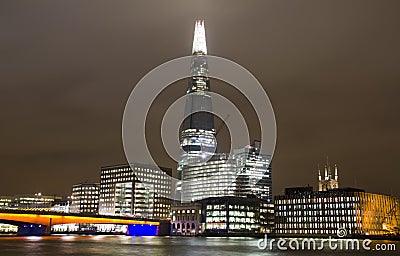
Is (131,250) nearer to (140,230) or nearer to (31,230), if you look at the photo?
(31,230)

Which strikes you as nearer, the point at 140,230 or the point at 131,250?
the point at 131,250

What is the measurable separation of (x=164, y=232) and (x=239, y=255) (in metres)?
137

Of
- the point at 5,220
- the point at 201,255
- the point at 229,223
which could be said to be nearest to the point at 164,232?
A: the point at 229,223

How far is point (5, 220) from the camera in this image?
124m

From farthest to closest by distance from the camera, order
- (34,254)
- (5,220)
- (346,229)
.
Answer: (346,229) < (5,220) < (34,254)

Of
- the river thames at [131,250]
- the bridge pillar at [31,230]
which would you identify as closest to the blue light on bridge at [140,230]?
the bridge pillar at [31,230]

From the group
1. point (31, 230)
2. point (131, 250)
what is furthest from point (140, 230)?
point (131, 250)

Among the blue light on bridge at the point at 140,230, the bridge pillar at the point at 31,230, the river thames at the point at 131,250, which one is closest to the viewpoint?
the river thames at the point at 131,250

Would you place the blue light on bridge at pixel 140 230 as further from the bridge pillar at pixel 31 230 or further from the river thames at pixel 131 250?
the river thames at pixel 131 250

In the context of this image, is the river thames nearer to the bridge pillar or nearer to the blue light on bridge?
the bridge pillar

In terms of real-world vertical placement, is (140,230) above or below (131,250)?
below

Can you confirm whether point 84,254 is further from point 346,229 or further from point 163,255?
point 346,229

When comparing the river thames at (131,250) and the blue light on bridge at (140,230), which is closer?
the river thames at (131,250)

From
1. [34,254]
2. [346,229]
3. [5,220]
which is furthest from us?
[346,229]
